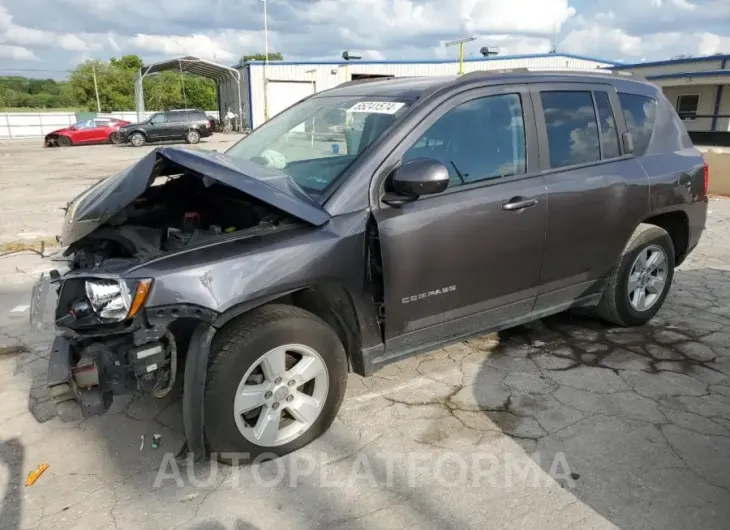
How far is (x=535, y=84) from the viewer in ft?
11.7

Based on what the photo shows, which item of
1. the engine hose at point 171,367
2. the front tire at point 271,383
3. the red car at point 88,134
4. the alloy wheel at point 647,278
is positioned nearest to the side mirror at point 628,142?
the alloy wheel at point 647,278

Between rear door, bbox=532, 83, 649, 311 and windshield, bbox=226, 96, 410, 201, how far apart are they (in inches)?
42.9

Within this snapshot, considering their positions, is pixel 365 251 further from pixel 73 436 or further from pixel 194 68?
pixel 194 68

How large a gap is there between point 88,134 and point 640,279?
98.2 ft

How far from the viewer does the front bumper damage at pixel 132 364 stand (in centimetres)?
247

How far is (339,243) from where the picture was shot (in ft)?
9.19

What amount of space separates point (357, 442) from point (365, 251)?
1.04m

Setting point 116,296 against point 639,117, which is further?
point 639,117

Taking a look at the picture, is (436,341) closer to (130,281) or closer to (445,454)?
(445,454)

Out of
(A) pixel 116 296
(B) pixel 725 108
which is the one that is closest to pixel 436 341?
(A) pixel 116 296

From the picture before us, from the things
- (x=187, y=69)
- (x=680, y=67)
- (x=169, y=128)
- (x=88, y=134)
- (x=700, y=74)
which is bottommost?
(x=88, y=134)

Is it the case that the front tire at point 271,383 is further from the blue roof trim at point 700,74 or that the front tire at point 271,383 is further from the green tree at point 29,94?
the green tree at point 29,94

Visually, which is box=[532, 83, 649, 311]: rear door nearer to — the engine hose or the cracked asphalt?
the cracked asphalt

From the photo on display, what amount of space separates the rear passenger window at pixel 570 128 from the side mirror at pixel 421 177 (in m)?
1.12
